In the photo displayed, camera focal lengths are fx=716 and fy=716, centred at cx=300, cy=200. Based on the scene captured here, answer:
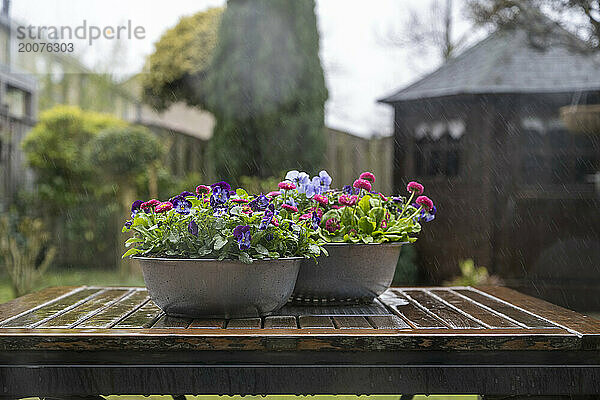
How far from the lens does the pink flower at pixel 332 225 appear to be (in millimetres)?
1751

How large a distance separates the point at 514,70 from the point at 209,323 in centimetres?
558

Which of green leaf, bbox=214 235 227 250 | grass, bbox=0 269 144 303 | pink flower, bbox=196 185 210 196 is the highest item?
pink flower, bbox=196 185 210 196

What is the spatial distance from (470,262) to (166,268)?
15.7ft

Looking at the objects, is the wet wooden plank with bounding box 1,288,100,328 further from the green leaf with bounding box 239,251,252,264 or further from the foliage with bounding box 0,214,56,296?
the foliage with bounding box 0,214,56,296

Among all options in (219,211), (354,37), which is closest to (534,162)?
(354,37)

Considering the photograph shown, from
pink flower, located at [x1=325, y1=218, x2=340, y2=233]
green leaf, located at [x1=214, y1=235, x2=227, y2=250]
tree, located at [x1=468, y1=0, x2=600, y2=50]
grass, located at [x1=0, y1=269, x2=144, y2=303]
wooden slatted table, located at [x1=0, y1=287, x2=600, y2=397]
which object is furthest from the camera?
grass, located at [x1=0, y1=269, x2=144, y2=303]

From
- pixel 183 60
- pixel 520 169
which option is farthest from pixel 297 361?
pixel 183 60

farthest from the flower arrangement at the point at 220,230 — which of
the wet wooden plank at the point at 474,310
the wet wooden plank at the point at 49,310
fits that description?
the wet wooden plank at the point at 474,310

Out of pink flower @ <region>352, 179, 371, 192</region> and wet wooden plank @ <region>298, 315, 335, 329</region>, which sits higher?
pink flower @ <region>352, 179, 371, 192</region>

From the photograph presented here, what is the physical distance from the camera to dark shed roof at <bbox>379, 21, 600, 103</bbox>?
6207 millimetres

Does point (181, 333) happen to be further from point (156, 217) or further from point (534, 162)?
point (534, 162)

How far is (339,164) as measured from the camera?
7.47 metres

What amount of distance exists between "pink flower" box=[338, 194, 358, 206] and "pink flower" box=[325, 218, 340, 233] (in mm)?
50

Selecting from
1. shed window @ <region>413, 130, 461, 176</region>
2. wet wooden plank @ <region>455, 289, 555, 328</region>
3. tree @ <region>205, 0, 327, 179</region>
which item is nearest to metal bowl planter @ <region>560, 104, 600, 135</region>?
shed window @ <region>413, 130, 461, 176</region>
